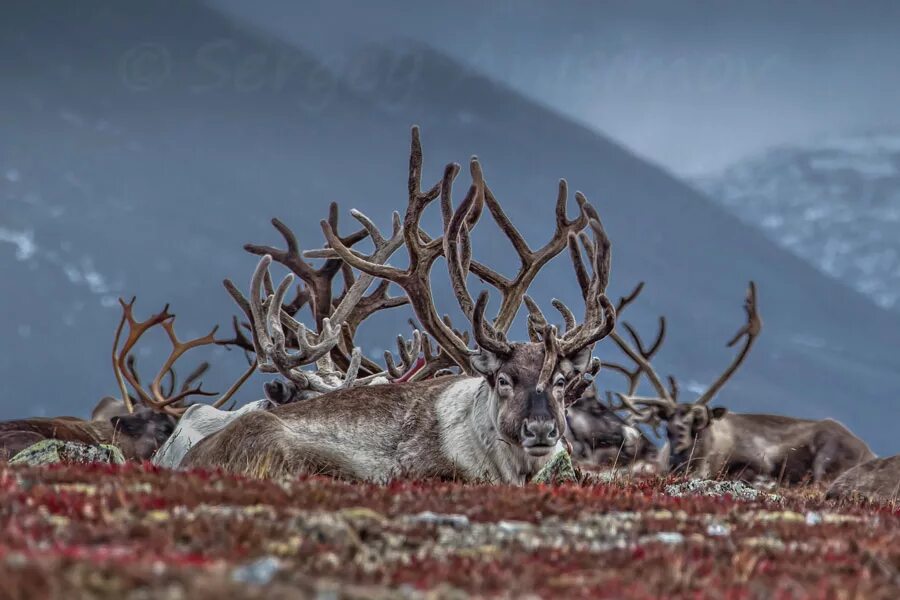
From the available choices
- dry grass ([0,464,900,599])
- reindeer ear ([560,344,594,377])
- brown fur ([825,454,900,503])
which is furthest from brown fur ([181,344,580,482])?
brown fur ([825,454,900,503])

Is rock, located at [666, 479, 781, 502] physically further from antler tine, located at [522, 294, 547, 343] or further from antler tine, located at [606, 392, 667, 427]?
antler tine, located at [606, 392, 667, 427]

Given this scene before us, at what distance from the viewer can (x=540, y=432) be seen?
10.2 metres

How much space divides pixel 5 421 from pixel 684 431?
40.3 feet

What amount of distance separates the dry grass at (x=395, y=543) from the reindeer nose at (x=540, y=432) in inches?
91.4

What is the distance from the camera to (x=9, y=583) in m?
3.91

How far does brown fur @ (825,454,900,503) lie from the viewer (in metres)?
13.8

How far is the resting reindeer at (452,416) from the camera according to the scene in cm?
1057

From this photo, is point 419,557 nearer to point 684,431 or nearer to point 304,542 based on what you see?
point 304,542

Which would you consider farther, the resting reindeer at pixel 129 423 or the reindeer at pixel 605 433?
the reindeer at pixel 605 433

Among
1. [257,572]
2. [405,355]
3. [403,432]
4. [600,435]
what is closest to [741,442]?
[600,435]

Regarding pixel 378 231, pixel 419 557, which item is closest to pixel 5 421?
pixel 378 231

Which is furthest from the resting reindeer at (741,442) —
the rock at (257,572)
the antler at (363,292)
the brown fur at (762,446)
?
the rock at (257,572)

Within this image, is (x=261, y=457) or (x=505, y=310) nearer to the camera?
(x=261, y=457)

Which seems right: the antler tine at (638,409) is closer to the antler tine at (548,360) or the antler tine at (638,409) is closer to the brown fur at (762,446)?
the brown fur at (762,446)
